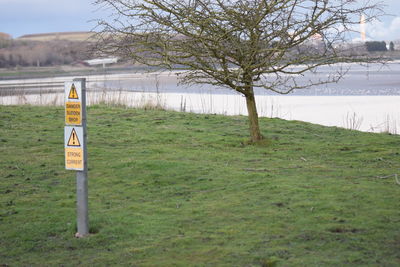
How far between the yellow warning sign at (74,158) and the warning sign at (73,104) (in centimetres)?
25

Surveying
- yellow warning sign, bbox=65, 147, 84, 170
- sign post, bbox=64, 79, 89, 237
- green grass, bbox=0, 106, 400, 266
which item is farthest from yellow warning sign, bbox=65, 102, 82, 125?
green grass, bbox=0, 106, 400, 266

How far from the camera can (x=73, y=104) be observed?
5.54m

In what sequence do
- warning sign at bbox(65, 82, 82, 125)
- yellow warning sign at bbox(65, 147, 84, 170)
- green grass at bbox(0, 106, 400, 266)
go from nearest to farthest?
green grass at bbox(0, 106, 400, 266)
warning sign at bbox(65, 82, 82, 125)
yellow warning sign at bbox(65, 147, 84, 170)

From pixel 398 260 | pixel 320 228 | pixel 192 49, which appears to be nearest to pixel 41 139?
pixel 192 49

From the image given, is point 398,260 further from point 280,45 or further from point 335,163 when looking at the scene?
point 280,45

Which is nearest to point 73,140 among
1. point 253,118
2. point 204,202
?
point 204,202

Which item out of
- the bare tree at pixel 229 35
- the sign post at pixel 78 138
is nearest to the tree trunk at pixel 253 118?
the bare tree at pixel 229 35

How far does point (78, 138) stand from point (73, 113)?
23 centimetres

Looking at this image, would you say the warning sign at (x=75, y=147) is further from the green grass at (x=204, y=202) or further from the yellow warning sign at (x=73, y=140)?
the green grass at (x=204, y=202)

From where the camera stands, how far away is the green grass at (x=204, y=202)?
5133 mm

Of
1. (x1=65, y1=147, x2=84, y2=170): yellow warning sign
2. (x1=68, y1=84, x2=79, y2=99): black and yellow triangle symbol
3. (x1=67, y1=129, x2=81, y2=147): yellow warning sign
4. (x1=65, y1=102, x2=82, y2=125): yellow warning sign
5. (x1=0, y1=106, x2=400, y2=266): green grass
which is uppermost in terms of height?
(x1=68, y1=84, x2=79, y2=99): black and yellow triangle symbol

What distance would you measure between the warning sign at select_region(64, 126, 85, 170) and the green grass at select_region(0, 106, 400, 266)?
2.24 feet

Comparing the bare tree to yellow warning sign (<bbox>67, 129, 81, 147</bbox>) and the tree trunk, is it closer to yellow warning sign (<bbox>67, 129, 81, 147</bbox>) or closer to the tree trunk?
the tree trunk

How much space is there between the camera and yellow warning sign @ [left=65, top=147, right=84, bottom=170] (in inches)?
221
